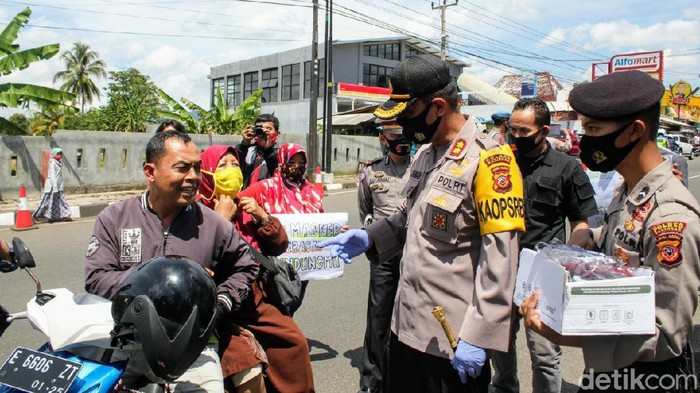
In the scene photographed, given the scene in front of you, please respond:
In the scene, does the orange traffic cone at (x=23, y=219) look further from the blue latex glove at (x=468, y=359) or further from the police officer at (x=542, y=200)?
the blue latex glove at (x=468, y=359)

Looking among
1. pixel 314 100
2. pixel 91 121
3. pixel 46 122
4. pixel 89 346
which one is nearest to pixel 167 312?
pixel 89 346

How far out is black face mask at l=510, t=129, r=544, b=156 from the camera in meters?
3.66

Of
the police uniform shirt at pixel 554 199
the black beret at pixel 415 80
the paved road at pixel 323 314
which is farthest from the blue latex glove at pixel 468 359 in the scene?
the paved road at pixel 323 314

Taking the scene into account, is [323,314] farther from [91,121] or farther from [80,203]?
[91,121]

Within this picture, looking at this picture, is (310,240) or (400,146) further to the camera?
(400,146)

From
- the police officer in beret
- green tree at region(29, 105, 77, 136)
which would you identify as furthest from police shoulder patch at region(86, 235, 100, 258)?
green tree at region(29, 105, 77, 136)

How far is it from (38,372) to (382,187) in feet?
9.28

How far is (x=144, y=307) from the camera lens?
1806mm

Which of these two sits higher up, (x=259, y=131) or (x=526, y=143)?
(x=259, y=131)

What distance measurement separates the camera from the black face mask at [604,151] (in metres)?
2.00

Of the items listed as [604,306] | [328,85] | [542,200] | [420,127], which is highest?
[328,85]

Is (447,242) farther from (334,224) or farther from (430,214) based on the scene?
(334,224)

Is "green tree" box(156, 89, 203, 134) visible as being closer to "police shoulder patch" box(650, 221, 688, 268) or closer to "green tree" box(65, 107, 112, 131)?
"green tree" box(65, 107, 112, 131)

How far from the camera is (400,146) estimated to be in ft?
14.1
